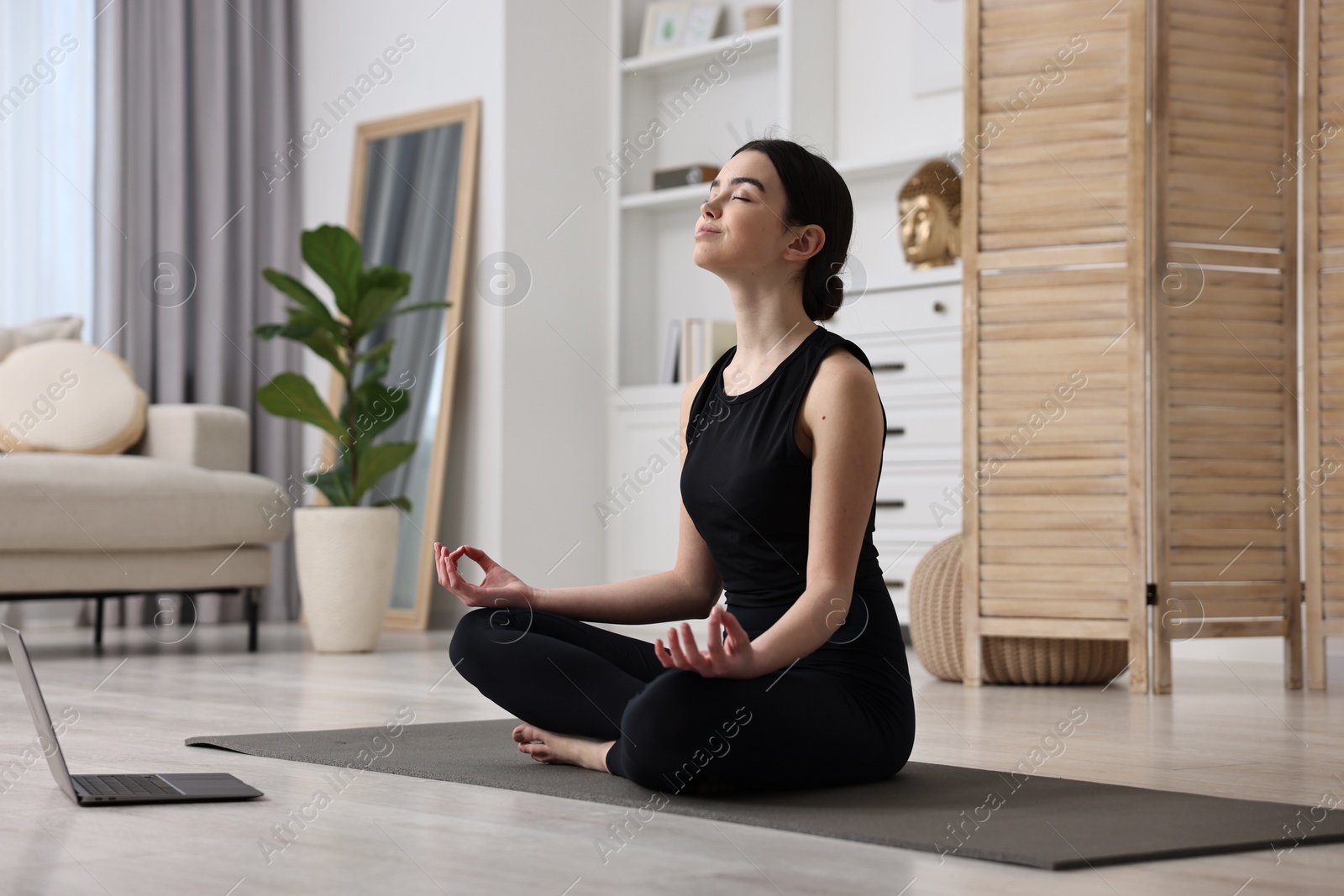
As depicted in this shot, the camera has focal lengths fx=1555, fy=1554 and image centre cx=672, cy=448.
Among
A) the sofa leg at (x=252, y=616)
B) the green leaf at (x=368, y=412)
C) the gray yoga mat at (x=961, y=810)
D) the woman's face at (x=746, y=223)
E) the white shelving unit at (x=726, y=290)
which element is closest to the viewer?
the gray yoga mat at (x=961, y=810)

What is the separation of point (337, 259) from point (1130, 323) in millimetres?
2286

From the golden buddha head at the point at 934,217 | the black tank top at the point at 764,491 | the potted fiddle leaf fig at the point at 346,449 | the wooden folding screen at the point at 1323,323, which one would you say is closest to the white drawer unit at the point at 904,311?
the golden buddha head at the point at 934,217

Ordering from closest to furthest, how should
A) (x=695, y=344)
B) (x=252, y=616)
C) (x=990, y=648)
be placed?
(x=990, y=648)
(x=252, y=616)
(x=695, y=344)


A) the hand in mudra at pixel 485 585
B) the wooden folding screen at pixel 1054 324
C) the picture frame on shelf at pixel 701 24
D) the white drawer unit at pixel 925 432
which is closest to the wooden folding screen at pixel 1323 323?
the wooden folding screen at pixel 1054 324

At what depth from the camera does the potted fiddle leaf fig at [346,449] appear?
4355mm

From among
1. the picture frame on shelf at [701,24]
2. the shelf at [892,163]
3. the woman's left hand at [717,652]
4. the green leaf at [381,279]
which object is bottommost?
the woman's left hand at [717,652]

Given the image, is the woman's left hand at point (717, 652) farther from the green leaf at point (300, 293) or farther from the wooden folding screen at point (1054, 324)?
the green leaf at point (300, 293)

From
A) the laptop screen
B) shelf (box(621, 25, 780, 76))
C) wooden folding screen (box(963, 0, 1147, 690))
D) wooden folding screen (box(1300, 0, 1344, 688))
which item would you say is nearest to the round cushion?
shelf (box(621, 25, 780, 76))

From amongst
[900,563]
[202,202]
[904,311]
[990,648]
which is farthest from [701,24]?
[990,648]

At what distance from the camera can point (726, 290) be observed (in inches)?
214

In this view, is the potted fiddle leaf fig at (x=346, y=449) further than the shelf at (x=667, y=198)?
No

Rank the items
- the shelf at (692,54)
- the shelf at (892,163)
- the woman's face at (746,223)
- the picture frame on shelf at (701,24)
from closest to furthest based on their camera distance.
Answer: the woman's face at (746,223), the shelf at (892,163), the shelf at (692,54), the picture frame on shelf at (701,24)

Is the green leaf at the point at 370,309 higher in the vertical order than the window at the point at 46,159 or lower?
lower

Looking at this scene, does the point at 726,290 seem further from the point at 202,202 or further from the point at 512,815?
the point at 512,815
